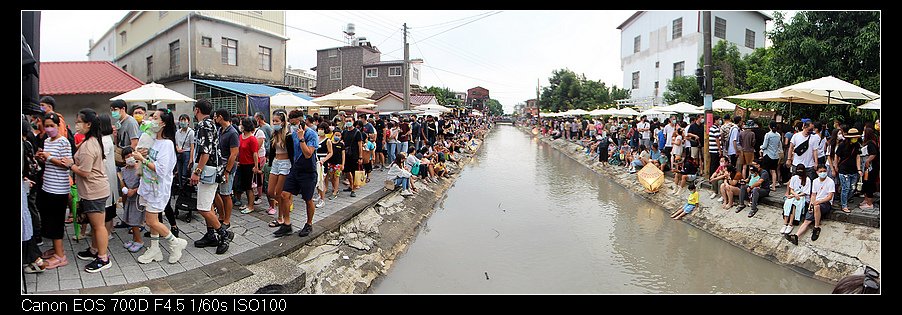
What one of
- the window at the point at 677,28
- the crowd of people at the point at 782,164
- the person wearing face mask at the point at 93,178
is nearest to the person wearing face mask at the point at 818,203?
the crowd of people at the point at 782,164

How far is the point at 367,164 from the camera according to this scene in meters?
10.6

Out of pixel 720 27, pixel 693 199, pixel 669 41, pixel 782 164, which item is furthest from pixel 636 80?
pixel 693 199

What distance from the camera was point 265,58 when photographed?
71.7 feet

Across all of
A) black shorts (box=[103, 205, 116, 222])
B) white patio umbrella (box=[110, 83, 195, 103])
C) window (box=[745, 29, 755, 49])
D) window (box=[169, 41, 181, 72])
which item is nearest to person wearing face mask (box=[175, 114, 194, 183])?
black shorts (box=[103, 205, 116, 222])

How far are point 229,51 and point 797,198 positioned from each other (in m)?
20.0

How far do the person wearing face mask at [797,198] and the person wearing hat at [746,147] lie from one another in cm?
239

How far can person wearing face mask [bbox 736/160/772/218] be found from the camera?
855cm

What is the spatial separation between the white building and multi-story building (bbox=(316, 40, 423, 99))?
1599 centimetres

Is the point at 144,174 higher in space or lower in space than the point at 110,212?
higher

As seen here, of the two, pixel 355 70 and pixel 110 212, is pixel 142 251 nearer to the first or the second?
pixel 110 212

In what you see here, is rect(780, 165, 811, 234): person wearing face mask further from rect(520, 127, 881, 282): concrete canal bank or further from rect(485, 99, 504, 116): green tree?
rect(485, 99, 504, 116): green tree

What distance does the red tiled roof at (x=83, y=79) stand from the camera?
14514mm

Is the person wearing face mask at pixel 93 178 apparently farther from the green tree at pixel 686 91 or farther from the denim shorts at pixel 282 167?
the green tree at pixel 686 91

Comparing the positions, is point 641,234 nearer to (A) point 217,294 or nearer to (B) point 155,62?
(A) point 217,294
